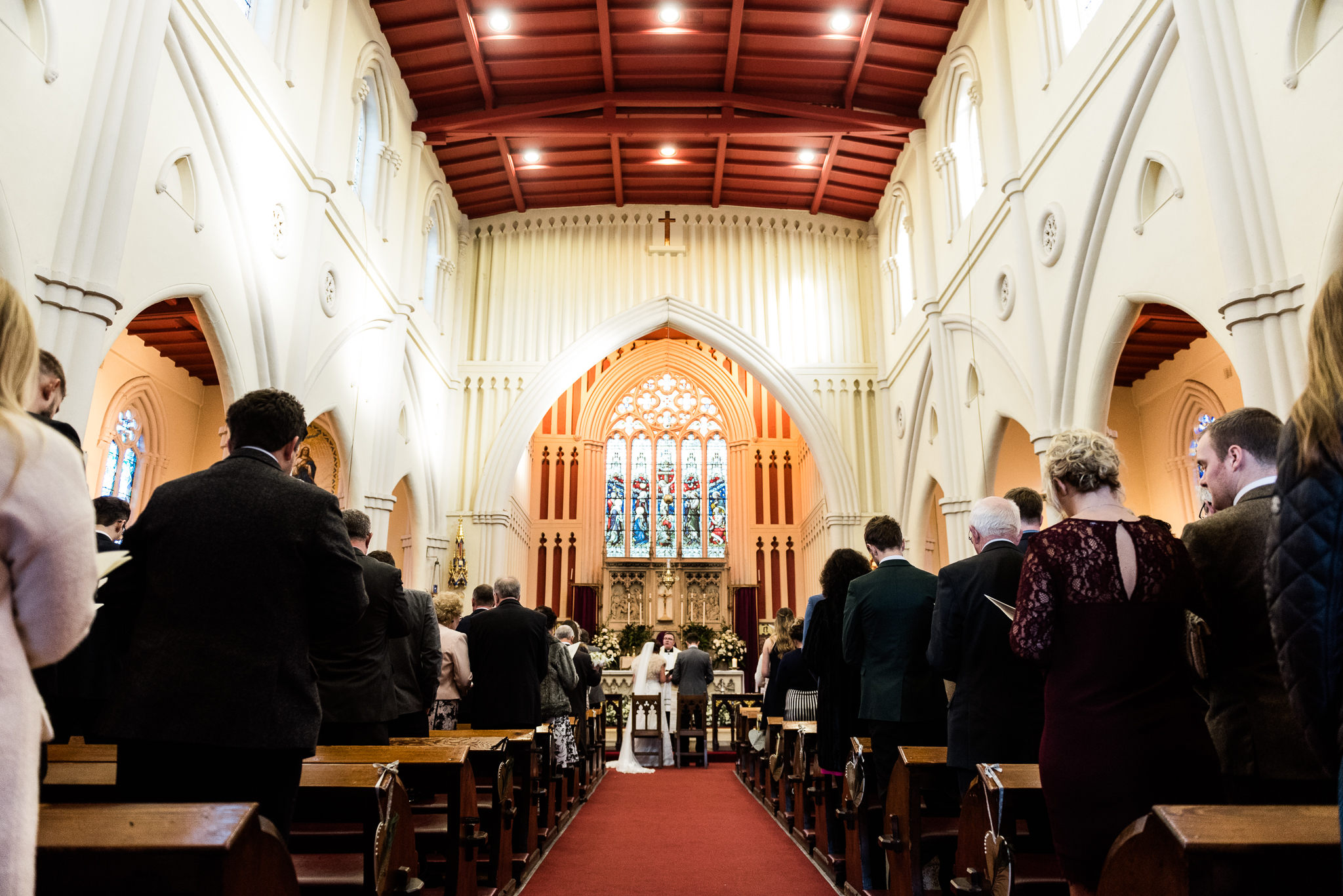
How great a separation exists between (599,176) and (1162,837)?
1295 cm

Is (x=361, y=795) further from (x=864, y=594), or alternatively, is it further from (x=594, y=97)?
(x=594, y=97)

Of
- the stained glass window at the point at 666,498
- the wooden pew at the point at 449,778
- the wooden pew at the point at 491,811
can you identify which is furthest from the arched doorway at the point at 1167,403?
the wooden pew at the point at 449,778

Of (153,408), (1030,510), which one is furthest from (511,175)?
(1030,510)

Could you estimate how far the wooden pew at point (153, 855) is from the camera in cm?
139

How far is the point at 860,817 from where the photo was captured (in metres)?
3.74

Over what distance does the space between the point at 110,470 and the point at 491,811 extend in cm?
957

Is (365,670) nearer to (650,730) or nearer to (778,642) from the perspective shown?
(778,642)

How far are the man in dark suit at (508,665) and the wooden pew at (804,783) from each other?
5.23 feet

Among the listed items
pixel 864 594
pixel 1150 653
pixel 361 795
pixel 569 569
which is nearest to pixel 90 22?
pixel 361 795

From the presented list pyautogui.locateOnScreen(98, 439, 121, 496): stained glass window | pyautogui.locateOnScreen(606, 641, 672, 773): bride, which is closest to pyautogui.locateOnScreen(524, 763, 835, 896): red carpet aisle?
pyautogui.locateOnScreen(606, 641, 672, 773): bride

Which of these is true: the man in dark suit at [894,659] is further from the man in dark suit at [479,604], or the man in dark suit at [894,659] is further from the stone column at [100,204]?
the stone column at [100,204]

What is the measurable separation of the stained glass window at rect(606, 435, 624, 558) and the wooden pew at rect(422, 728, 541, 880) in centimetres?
1389

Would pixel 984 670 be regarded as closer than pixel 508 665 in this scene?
Yes

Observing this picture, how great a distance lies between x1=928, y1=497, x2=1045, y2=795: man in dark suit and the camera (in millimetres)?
2842
